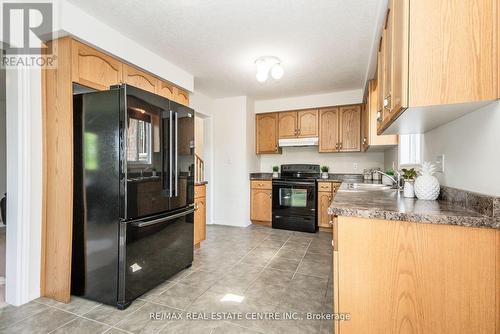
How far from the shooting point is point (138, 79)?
8.09 feet

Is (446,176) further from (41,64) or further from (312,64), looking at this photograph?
(41,64)

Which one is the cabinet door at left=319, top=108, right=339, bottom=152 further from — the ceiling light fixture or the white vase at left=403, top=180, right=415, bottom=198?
the white vase at left=403, top=180, right=415, bottom=198

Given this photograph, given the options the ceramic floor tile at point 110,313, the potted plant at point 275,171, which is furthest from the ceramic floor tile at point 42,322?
the potted plant at point 275,171

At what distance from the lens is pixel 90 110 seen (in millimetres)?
1855

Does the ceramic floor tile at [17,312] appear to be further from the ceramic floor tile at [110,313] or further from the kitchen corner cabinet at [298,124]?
the kitchen corner cabinet at [298,124]

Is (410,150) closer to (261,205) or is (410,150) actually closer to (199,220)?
(261,205)

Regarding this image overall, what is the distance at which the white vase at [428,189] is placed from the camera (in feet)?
4.86

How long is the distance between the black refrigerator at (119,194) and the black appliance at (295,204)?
2.42 m

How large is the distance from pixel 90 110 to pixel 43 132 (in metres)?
0.45

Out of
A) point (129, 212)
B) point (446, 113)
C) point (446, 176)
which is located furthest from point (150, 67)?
point (446, 176)

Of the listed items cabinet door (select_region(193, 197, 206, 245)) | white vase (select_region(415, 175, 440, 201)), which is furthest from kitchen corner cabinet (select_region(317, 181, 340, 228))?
white vase (select_region(415, 175, 440, 201))

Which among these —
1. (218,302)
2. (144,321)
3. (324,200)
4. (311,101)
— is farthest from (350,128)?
(144,321)

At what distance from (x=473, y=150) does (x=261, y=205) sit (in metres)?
3.41

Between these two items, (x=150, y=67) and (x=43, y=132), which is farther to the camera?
(x=150, y=67)
